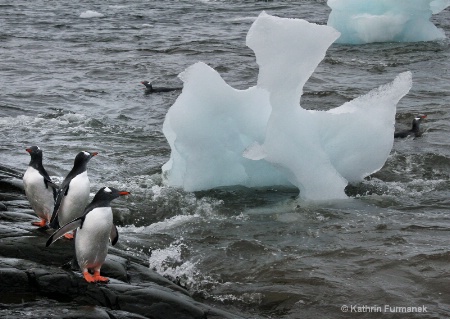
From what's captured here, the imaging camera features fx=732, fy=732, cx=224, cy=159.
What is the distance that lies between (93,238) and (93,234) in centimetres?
4

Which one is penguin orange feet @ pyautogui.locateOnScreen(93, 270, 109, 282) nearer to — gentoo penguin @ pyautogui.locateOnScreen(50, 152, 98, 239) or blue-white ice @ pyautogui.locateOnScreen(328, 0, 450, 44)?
gentoo penguin @ pyautogui.locateOnScreen(50, 152, 98, 239)

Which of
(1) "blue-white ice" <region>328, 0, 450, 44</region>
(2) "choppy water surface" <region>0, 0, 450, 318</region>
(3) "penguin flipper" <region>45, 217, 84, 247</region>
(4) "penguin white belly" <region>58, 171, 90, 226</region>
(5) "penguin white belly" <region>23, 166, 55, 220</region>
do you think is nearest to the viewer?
(3) "penguin flipper" <region>45, 217, 84, 247</region>

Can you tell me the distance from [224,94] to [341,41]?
386 inches

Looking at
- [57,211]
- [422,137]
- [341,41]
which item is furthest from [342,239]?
[341,41]

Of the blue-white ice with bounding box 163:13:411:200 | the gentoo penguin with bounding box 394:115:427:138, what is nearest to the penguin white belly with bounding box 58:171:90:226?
the blue-white ice with bounding box 163:13:411:200

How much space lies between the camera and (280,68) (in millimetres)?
7105

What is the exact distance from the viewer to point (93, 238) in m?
4.65

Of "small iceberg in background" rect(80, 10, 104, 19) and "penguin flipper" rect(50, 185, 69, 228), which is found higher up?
"penguin flipper" rect(50, 185, 69, 228)

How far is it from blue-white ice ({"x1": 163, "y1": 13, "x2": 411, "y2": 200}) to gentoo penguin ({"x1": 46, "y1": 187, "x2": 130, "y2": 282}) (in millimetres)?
2358

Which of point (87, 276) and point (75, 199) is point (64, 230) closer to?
point (87, 276)

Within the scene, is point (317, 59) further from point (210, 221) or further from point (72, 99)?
point (72, 99)

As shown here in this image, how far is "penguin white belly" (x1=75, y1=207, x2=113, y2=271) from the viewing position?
4.60 m

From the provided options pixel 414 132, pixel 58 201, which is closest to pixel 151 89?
pixel 414 132

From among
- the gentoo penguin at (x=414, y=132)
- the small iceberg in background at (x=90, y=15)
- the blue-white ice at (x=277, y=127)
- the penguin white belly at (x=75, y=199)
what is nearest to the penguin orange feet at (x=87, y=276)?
the penguin white belly at (x=75, y=199)
